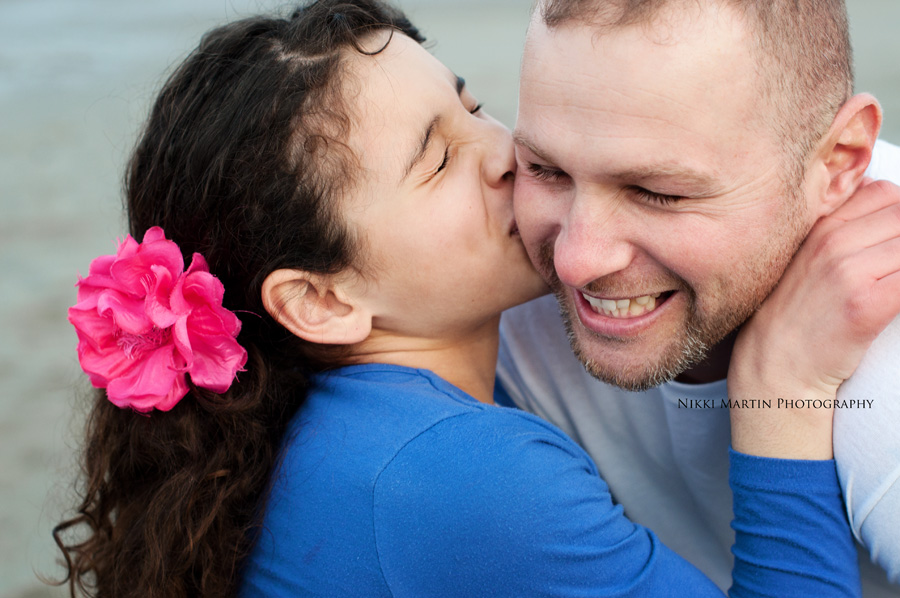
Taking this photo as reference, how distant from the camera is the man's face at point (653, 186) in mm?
1768

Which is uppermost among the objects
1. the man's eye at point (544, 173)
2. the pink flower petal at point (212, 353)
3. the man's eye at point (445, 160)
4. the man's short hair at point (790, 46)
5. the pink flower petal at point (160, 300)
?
the man's short hair at point (790, 46)

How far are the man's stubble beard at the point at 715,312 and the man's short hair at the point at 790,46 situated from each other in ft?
0.49

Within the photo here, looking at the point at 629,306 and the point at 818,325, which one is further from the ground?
the point at 818,325

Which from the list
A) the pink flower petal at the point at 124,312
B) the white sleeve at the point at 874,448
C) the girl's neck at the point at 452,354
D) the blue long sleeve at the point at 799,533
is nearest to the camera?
the white sleeve at the point at 874,448

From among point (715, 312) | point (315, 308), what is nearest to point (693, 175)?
point (715, 312)

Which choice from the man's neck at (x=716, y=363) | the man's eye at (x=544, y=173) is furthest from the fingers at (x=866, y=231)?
the man's eye at (x=544, y=173)

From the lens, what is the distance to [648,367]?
2164 millimetres

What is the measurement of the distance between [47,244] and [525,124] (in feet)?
18.9

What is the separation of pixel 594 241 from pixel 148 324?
3.63ft

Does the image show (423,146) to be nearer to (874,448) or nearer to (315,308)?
(315,308)

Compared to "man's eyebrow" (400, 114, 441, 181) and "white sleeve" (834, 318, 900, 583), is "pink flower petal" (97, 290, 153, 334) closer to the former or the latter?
"man's eyebrow" (400, 114, 441, 181)

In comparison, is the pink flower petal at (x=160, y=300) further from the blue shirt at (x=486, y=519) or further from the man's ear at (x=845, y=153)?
the man's ear at (x=845, y=153)

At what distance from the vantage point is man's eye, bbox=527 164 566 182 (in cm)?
209

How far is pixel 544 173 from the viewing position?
6.97ft
